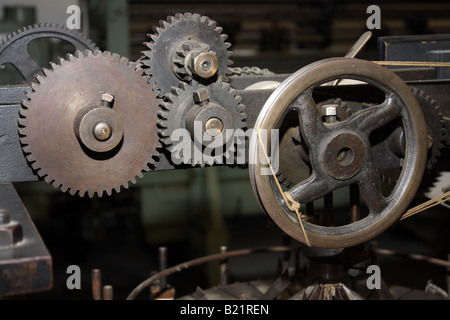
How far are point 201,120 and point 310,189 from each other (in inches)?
11.8

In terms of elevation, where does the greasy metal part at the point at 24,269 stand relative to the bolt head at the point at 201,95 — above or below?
below

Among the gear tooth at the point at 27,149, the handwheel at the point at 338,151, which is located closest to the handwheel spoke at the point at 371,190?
the handwheel at the point at 338,151

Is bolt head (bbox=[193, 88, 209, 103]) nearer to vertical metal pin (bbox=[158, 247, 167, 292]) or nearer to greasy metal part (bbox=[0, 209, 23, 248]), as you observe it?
greasy metal part (bbox=[0, 209, 23, 248])

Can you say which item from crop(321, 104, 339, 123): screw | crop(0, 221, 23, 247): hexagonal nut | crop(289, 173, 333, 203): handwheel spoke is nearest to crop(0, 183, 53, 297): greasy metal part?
crop(0, 221, 23, 247): hexagonal nut

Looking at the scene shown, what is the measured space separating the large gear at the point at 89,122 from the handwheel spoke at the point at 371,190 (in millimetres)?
525

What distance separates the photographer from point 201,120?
1.38 m

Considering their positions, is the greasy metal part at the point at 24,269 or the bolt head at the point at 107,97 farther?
the bolt head at the point at 107,97

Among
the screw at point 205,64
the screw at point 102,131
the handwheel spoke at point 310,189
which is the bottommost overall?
the handwheel spoke at point 310,189

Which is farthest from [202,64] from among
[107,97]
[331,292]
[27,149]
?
[331,292]

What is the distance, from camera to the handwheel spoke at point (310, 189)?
1.40 meters

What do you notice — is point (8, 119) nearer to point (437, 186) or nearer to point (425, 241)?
point (437, 186)

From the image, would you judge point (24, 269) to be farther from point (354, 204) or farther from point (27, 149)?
point (354, 204)

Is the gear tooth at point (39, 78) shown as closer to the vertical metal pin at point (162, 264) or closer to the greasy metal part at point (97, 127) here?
the greasy metal part at point (97, 127)
